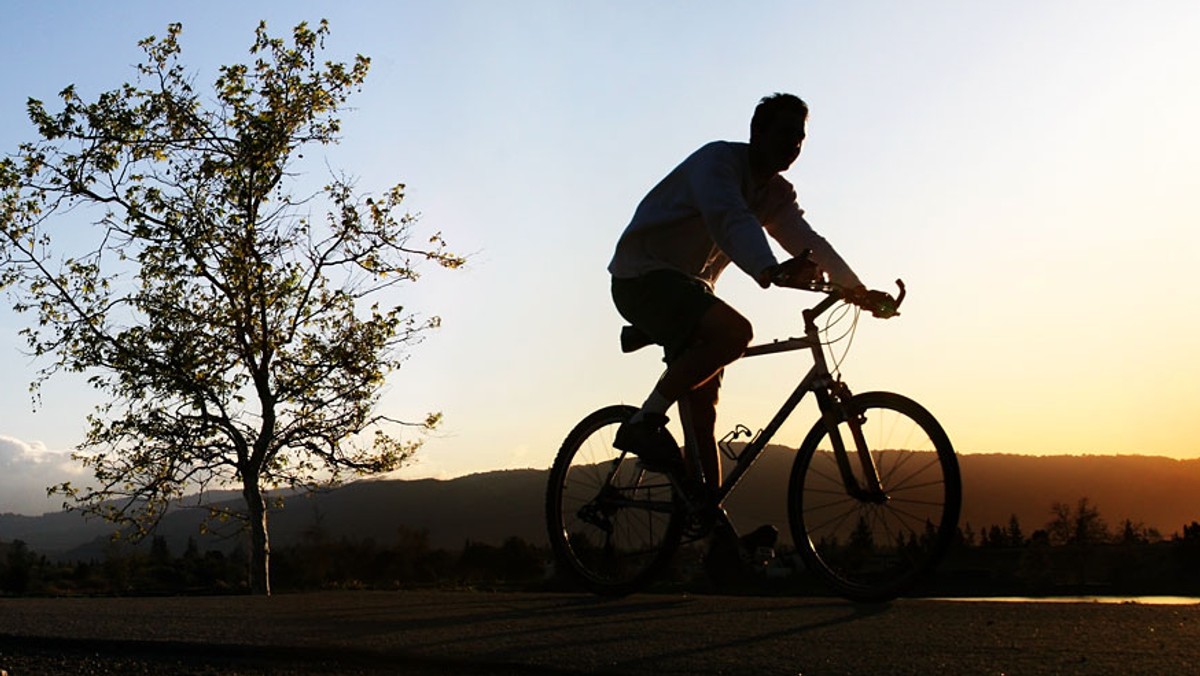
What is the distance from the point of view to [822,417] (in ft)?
18.3

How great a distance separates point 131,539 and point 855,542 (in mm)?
19276

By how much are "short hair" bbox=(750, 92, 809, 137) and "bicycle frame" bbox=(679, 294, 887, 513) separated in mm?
865

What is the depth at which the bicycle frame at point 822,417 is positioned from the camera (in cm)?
546

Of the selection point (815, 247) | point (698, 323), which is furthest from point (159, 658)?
point (815, 247)

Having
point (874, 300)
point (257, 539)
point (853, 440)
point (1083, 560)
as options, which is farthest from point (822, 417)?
point (257, 539)

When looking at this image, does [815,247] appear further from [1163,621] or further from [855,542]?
[1163,621]

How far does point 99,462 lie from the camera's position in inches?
846

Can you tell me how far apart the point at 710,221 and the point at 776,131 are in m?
0.58

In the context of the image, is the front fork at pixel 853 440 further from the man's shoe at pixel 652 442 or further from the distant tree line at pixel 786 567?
the man's shoe at pixel 652 442

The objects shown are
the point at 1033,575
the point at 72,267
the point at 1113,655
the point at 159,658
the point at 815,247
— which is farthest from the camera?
the point at 72,267

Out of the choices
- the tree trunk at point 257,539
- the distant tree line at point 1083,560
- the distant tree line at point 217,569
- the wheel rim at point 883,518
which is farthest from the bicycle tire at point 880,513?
the tree trunk at point 257,539

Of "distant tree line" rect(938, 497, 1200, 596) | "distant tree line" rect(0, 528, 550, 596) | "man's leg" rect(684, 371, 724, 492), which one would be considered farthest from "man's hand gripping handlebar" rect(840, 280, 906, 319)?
"distant tree line" rect(0, 528, 550, 596)

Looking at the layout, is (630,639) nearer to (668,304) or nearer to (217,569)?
(668,304)

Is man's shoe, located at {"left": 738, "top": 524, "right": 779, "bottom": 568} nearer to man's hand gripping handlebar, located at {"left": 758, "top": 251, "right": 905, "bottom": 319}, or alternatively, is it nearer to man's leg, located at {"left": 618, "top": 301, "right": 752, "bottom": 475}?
man's leg, located at {"left": 618, "top": 301, "right": 752, "bottom": 475}
